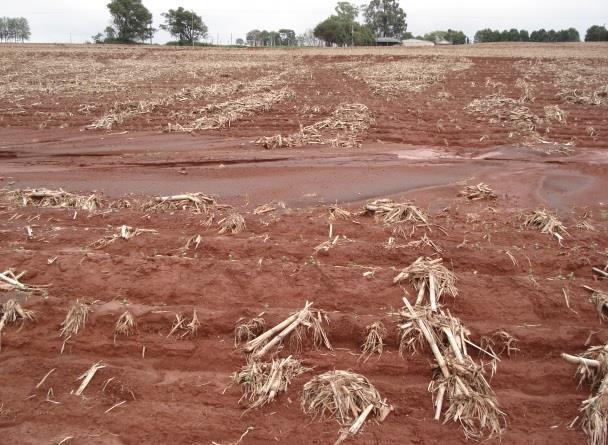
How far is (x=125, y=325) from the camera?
3658mm

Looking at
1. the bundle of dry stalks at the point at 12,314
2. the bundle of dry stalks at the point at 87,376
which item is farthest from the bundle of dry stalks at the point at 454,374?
the bundle of dry stalks at the point at 12,314

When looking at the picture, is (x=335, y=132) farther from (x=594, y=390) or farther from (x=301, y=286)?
(x=594, y=390)

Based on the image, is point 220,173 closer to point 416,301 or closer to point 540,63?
point 416,301

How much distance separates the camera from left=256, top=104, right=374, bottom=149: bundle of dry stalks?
9969 mm

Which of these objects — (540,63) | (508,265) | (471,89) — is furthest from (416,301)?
(540,63)

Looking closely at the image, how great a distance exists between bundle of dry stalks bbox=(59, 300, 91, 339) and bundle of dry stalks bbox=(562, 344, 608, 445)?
12.5 feet

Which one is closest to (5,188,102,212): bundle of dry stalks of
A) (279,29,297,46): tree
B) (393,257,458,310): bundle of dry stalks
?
(393,257,458,310): bundle of dry stalks

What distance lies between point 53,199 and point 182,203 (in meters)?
2.03

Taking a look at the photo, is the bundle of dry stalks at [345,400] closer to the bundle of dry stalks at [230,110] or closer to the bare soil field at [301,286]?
the bare soil field at [301,286]

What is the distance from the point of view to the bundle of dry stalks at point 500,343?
350 centimetres

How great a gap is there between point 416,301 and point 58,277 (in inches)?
137

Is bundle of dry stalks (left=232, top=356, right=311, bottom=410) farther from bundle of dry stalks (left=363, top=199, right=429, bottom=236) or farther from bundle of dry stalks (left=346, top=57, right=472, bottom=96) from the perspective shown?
bundle of dry stalks (left=346, top=57, right=472, bottom=96)

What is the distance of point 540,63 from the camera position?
22.9 m

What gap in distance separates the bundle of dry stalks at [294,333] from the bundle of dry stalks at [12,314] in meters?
1.97
